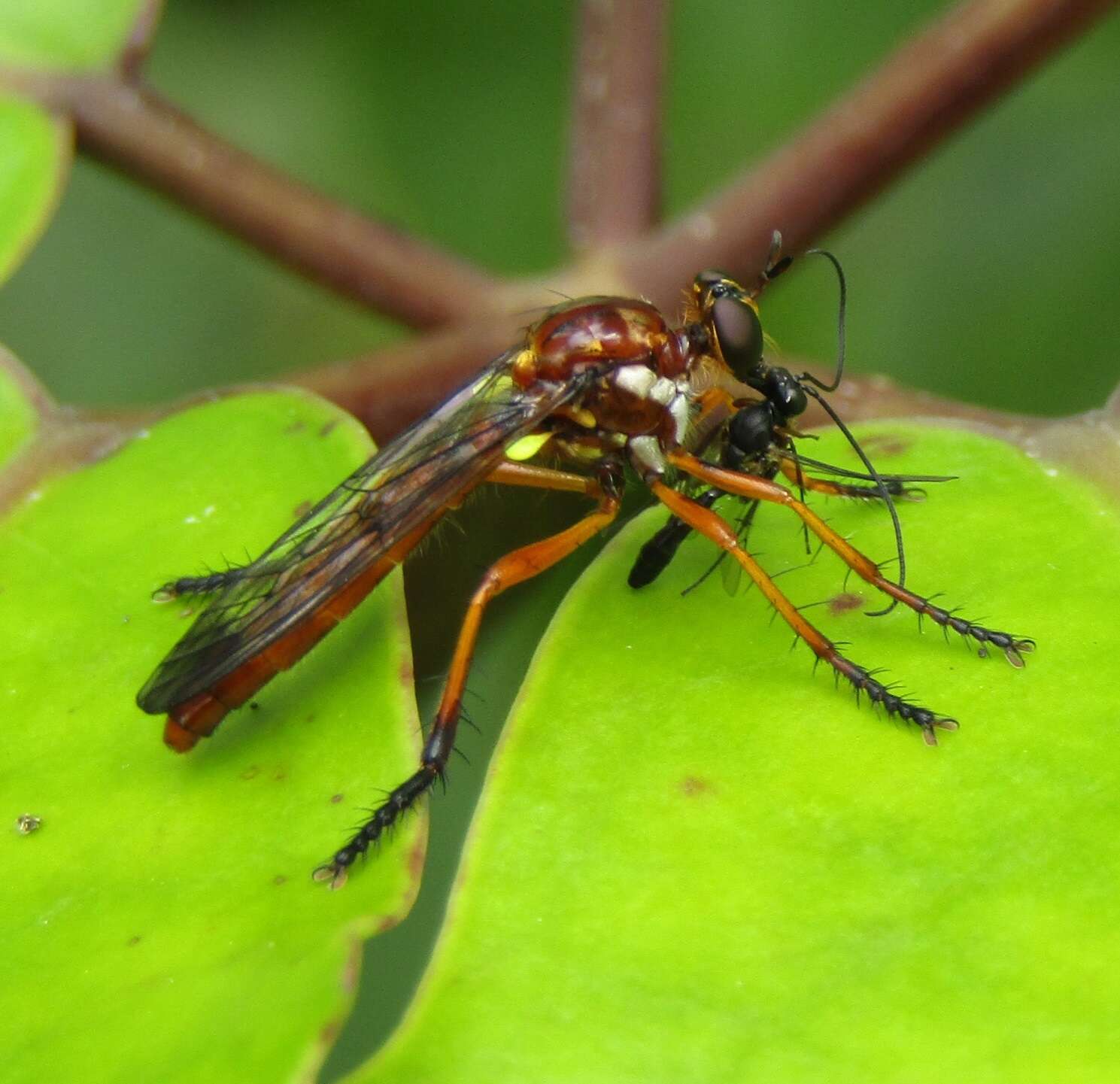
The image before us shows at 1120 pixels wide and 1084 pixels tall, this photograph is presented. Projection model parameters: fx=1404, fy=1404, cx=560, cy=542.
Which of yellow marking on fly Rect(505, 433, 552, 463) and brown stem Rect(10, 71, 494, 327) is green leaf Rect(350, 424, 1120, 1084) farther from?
brown stem Rect(10, 71, 494, 327)

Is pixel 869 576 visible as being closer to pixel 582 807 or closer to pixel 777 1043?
pixel 582 807

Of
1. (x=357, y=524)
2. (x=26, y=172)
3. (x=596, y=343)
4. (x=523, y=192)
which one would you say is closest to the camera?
(x=357, y=524)

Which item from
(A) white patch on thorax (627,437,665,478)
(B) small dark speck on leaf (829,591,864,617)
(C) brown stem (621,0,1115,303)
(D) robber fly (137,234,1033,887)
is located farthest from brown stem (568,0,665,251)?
(B) small dark speck on leaf (829,591,864,617)

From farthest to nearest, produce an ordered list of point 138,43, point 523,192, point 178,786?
point 523,192 → point 138,43 → point 178,786

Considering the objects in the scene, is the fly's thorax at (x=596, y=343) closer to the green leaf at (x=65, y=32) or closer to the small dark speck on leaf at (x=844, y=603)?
the small dark speck on leaf at (x=844, y=603)

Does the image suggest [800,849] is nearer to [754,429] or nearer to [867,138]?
[754,429]

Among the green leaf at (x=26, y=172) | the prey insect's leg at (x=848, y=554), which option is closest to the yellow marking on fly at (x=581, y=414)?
the prey insect's leg at (x=848, y=554)

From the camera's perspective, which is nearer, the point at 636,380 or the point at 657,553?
the point at 657,553

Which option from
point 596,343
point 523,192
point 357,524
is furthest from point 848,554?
point 523,192
